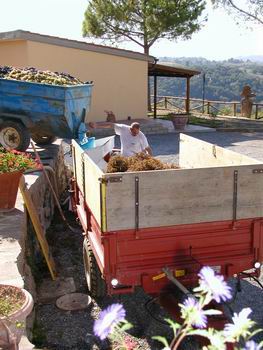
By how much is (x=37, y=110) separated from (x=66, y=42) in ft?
29.0

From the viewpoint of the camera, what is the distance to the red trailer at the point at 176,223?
400 centimetres

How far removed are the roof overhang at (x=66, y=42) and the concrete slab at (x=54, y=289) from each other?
1233cm

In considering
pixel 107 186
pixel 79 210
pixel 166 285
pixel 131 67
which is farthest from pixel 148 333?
pixel 131 67

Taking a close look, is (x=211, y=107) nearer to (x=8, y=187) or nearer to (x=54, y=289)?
(x=8, y=187)

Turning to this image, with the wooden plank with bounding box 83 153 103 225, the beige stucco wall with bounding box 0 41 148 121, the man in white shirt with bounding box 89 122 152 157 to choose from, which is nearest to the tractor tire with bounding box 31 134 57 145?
the man in white shirt with bounding box 89 122 152 157

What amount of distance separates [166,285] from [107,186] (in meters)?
1.15

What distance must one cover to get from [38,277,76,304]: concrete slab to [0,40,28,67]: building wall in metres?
12.4

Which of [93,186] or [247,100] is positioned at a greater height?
[247,100]

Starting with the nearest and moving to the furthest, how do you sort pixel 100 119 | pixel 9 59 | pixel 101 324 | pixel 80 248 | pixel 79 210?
1. pixel 101 324
2. pixel 79 210
3. pixel 80 248
4. pixel 9 59
5. pixel 100 119

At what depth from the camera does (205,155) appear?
6.07 metres

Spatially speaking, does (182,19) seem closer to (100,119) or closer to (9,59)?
(100,119)

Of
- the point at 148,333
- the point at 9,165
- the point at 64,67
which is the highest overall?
the point at 64,67

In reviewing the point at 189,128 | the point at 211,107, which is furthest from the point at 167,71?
the point at 211,107

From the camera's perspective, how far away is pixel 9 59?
1689 centimetres
